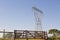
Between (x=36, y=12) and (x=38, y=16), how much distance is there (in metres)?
0.91

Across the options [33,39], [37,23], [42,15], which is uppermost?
[42,15]

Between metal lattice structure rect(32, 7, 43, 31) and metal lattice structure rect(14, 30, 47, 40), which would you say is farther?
metal lattice structure rect(32, 7, 43, 31)

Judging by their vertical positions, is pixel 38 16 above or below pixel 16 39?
above

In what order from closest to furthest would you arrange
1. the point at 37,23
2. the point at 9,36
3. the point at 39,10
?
1. the point at 9,36
2. the point at 37,23
3. the point at 39,10

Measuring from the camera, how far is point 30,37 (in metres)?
11.9

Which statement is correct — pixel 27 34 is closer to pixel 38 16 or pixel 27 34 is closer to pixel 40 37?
pixel 40 37

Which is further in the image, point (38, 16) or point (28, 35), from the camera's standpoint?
point (38, 16)

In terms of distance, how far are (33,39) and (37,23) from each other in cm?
717

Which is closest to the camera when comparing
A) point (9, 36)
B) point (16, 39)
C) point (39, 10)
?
point (16, 39)

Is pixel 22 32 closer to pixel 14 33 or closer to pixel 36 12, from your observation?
pixel 14 33

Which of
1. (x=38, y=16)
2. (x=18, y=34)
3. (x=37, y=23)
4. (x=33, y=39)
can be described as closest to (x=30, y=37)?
(x=33, y=39)

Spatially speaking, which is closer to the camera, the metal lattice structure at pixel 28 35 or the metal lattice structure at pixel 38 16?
the metal lattice structure at pixel 28 35

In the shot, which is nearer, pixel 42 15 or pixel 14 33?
pixel 14 33

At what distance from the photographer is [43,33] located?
471 inches
